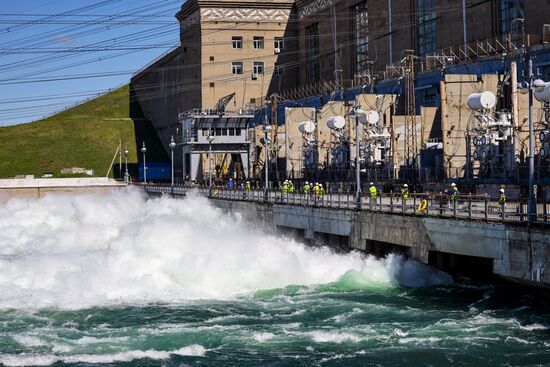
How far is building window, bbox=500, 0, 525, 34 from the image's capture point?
6196 centimetres

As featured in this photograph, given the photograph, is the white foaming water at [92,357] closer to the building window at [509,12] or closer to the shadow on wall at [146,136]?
the building window at [509,12]

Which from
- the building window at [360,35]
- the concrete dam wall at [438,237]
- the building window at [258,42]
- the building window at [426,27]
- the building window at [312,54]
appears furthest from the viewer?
the building window at [258,42]

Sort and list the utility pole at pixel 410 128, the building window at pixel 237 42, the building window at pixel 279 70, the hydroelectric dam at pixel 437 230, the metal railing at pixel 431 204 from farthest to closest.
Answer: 1. the building window at pixel 279 70
2. the building window at pixel 237 42
3. the utility pole at pixel 410 128
4. the metal railing at pixel 431 204
5. the hydroelectric dam at pixel 437 230

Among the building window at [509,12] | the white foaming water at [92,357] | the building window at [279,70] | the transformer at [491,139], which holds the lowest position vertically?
the white foaming water at [92,357]

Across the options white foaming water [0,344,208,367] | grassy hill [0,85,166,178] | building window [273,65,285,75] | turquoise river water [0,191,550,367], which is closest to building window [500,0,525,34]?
turquoise river water [0,191,550,367]

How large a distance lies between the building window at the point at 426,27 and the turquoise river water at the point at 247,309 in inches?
1373

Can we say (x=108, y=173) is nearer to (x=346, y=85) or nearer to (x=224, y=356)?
(x=346, y=85)

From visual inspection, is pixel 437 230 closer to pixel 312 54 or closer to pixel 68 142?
pixel 312 54

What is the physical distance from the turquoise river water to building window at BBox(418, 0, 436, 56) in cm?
3488

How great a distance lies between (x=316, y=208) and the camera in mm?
41750

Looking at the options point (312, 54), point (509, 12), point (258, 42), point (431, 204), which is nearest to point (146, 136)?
point (258, 42)

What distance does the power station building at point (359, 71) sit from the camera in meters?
51.6

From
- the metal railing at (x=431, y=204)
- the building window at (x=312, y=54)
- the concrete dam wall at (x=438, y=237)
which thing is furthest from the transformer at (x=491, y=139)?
the building window at (x=312, y=54)

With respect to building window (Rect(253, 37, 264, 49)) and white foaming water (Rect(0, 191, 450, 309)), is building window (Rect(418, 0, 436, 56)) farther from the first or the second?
building window (Rect(253, 37, 264, 49))
